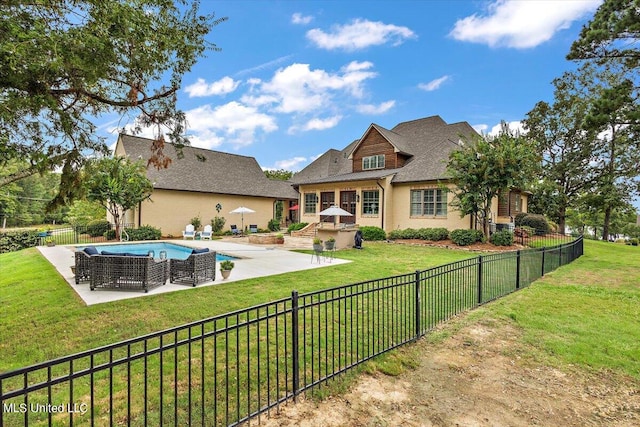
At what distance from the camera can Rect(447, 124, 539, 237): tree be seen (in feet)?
54.1

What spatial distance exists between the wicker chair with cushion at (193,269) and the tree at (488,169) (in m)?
14.1

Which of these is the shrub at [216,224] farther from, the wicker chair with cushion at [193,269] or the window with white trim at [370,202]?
the wicker chair with cushion at [193,269]

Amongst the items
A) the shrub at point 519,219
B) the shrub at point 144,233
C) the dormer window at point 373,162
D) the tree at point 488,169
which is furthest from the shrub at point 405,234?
the shrub at point 144,233

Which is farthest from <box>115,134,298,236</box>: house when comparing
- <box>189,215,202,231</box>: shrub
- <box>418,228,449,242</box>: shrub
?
<box>418,228,449,242</box>: shrub

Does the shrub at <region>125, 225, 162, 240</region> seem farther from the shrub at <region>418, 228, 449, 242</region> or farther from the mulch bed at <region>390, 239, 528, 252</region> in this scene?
the shrub at <region>418, 228, 449, 242</region>

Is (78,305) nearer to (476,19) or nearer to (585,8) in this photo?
(476,19)

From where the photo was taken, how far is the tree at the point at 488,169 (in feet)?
54.1

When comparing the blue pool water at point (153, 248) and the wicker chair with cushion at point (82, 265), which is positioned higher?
the wicker chair with cushion at point (82, 265)

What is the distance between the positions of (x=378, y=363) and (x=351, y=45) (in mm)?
17730

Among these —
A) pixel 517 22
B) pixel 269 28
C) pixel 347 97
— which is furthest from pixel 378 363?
pixel 347 97

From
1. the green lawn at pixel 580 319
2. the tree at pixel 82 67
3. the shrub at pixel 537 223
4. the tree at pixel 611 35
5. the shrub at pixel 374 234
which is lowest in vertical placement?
the green lawn at pixel 580 319

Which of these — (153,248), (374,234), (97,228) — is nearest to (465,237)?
(374,234)

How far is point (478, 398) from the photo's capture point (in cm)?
355

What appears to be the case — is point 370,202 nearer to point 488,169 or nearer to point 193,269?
point 488,169
